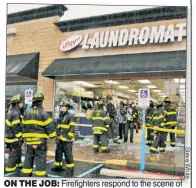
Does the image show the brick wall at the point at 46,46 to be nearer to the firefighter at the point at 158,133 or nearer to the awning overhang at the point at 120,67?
the awning overhang at the point at 120,67

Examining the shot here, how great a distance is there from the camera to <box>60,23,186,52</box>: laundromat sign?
7.04 meters

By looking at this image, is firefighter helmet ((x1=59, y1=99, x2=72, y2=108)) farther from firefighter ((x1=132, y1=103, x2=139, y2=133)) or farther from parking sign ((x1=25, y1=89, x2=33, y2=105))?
firefighter ((x1=132, y1=103, x2=139, y2=133))

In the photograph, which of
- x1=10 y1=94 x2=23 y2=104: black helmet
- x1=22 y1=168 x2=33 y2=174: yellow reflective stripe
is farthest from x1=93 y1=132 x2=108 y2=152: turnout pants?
x1=10 y1=94 x2=23 y2=104: black helmet

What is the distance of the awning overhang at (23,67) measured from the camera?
722 cm

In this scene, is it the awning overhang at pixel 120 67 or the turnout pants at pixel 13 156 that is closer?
the turnout pants at pixel 13 156

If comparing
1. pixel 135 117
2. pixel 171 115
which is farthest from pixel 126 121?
pixel 171 115

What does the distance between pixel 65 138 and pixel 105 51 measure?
2.48 metres

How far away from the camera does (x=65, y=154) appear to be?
6.59m

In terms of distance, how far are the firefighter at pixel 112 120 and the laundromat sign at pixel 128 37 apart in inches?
56.2

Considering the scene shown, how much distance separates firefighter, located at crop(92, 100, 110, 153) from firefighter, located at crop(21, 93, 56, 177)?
1534 mm

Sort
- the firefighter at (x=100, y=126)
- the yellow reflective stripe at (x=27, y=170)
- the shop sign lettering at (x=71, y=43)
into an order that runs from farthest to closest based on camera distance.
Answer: the shop sign lettering at (x=71, y=43) → the firefighter at (x=100, y=126) → the yellow reflective stripe at (x=27, y=170)

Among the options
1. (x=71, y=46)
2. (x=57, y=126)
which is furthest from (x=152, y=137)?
(x=71, y=46)

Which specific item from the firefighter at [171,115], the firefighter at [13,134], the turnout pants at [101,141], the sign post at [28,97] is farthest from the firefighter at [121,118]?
the firefighter at [13,134]

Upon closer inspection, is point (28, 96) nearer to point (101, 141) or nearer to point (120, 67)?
point (101, 141)
